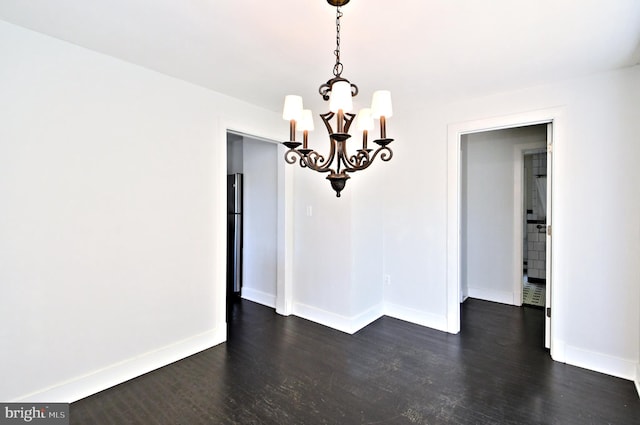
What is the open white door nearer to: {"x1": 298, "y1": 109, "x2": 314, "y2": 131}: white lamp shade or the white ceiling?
the white ceiling

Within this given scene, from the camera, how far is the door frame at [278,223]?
3.02 metres

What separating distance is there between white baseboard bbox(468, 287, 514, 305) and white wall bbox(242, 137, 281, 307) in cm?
279

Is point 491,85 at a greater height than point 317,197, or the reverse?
point 491,85

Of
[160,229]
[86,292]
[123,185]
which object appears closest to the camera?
[86,292]

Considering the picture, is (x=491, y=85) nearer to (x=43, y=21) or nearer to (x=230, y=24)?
(x=230, y=24)

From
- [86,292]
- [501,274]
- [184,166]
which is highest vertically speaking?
[184,166]

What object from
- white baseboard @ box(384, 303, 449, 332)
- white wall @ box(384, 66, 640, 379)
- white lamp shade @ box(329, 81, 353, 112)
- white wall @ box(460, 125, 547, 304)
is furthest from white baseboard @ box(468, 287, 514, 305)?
white lamp shade @ box(329, 81, 353, 112)

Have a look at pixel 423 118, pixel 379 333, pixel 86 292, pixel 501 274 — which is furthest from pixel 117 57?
pixel 501 274

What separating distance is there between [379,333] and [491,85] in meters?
2.55

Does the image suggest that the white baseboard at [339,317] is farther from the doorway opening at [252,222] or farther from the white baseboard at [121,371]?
the white baseboard at [121,371]

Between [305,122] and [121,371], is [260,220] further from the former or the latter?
[305,122]

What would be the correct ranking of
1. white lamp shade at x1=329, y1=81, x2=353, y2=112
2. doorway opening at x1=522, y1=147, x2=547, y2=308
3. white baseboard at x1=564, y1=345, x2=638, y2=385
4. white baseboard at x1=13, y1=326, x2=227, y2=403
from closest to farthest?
white lamp shade at x1=329, y1=81, x2=353, y2=112, white baseboard at x1=13, y1=326, x2=227, y2=403, white baseboard at x1=564, y1=345, x2=638, y2=385, doorway opening at x1=522, y1=147, x2=547, y2=308

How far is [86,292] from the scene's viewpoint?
222 centimetres

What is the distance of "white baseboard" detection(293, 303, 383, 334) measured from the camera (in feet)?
10.9
